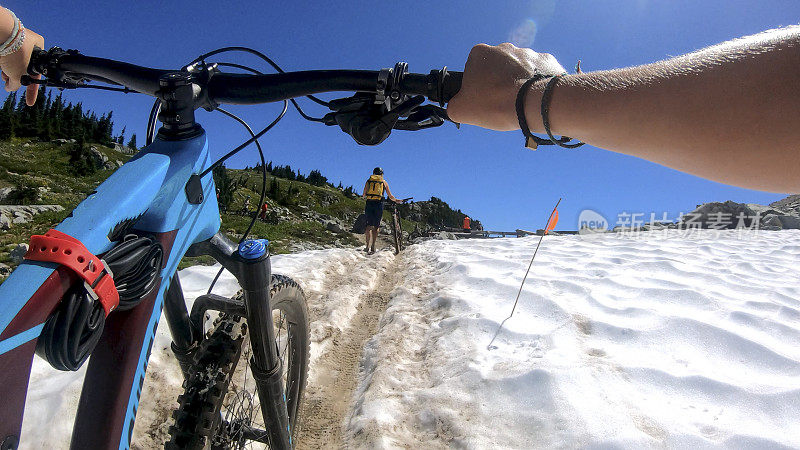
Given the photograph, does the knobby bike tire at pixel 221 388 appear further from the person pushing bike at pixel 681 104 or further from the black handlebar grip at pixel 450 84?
the person pushing bike at pixel 681 104

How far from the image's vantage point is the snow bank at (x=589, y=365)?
251cm

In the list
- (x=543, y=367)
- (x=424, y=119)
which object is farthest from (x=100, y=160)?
(x=424, y=119)

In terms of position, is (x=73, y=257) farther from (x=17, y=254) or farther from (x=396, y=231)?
(x=396, y=231)

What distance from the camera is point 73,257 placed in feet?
3.22

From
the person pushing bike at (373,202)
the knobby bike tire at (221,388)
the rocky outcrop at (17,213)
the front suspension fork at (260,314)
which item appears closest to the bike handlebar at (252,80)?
the front suspension fork at (260,314)

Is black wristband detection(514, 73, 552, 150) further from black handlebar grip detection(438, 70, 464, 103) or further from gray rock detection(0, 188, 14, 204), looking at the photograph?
gray rock detection(0, 188, 14, 204)

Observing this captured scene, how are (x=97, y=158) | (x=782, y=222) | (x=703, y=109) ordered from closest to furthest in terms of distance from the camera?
(x=703, y=109)
(x=782, y=222)
(x=97, y=158)

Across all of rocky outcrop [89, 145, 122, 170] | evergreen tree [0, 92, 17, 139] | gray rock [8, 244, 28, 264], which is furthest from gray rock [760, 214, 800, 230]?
evergreen tree [0, 92, 17, 139]

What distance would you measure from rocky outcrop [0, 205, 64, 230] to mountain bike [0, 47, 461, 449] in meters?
11.8

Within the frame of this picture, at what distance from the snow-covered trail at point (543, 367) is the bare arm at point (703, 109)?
6.84ft

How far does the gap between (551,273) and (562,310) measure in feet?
5.94

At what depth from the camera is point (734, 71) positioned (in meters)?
0.88

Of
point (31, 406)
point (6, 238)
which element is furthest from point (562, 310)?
point (6, 238)

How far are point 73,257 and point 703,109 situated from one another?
A: 1.60 meters
